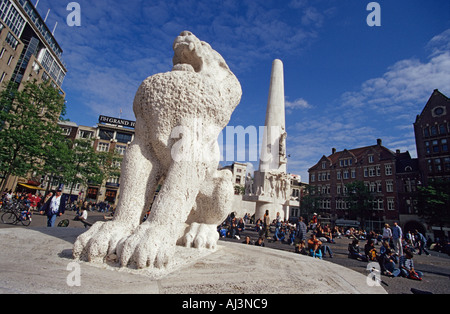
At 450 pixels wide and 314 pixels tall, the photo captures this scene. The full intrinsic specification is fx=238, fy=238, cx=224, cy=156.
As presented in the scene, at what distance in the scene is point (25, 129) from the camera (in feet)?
45.6

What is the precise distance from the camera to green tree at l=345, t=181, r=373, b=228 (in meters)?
32.3

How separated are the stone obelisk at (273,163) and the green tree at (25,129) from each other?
44.2 feet

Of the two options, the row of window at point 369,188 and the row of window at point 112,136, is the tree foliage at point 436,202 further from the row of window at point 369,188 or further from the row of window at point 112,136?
the row of window at point 112,136

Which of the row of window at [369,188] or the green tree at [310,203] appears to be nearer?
the row of window at [369,188]

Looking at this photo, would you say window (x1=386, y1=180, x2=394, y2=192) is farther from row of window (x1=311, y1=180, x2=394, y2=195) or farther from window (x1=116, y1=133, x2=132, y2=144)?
window (x1=116, y1=133, x2=132, y2=144)

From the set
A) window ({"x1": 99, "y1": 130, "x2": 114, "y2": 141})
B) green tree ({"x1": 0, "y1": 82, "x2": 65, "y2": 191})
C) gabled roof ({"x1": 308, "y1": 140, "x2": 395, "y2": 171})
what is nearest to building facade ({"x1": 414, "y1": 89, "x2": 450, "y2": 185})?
gabled roof ({"x1": 308, "y1": 140, "x2": 395, "y2": 171})

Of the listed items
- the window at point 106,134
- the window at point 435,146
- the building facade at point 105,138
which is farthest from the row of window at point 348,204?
the window at point 106,134

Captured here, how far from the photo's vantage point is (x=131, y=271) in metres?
1.55

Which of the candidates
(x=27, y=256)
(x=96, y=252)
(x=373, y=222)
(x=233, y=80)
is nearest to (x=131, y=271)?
(x=96, y=252)

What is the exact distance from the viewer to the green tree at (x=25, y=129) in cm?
1345

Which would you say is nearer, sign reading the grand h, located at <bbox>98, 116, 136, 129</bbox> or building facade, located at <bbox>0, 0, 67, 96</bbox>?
building facade, located at <bbox>0, 0, 67, 96</bbox>

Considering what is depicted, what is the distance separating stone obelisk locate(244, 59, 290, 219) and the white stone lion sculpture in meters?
13.8
